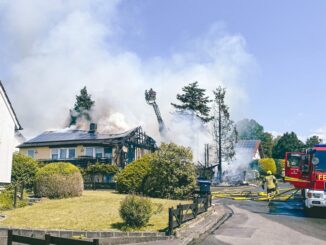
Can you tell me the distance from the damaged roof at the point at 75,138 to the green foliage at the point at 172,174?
65.3ft

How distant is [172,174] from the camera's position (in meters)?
23.4

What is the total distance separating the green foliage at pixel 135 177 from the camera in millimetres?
25203

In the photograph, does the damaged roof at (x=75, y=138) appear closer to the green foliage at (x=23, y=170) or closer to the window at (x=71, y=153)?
the window at (x=71, y=153)

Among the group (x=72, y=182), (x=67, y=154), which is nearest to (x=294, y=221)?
(x=72, y=182)

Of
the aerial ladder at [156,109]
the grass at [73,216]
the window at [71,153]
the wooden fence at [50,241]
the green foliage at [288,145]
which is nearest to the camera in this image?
the wooden fence at [50,241]

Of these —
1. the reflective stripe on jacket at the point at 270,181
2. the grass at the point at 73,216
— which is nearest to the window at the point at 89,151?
the grass at the point at 73,216

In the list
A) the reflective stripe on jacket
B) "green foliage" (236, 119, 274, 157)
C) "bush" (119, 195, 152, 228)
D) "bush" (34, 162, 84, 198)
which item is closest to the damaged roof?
"bush" (34, 162, 84, 198)

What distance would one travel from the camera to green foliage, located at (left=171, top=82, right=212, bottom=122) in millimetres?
69000

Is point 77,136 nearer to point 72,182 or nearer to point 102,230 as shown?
point 72,182

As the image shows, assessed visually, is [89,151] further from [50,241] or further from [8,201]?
[50,241]

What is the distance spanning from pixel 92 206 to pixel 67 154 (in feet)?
90.9

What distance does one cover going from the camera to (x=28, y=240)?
26.6ft

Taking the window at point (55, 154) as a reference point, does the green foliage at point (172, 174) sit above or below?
below

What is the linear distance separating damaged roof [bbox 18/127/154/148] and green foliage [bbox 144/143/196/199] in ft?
65.3
